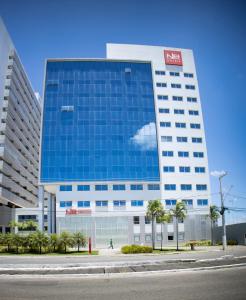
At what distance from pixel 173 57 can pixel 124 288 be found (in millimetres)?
72472

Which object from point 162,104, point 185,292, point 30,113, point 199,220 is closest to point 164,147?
point 162,104

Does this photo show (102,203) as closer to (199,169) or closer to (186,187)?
(186,187)

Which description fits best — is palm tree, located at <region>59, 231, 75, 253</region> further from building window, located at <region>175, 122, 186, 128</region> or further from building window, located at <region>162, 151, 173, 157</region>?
building window, located at <region>175, 122, 186, 128</region>

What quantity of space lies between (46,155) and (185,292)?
5537cm

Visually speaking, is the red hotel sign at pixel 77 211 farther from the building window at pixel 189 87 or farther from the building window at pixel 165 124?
the building window at pixel 189 87

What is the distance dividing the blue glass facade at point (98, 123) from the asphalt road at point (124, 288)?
47.0 metres

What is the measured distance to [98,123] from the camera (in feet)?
213

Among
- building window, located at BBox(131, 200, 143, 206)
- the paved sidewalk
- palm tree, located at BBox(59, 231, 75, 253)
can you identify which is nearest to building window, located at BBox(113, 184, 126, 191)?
building window, located at BBox(131, 200, 143, 206)

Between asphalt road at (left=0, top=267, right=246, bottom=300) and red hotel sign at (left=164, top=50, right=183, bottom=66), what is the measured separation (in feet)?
223

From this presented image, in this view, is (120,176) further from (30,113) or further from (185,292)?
(30,113)

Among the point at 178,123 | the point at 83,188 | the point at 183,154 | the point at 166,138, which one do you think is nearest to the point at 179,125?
the point at 178,123

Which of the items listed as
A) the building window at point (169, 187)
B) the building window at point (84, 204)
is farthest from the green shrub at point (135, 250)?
the building window at point (169, 187)

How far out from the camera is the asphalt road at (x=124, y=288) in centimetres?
1029

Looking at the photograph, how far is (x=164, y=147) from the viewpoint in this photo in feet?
217
